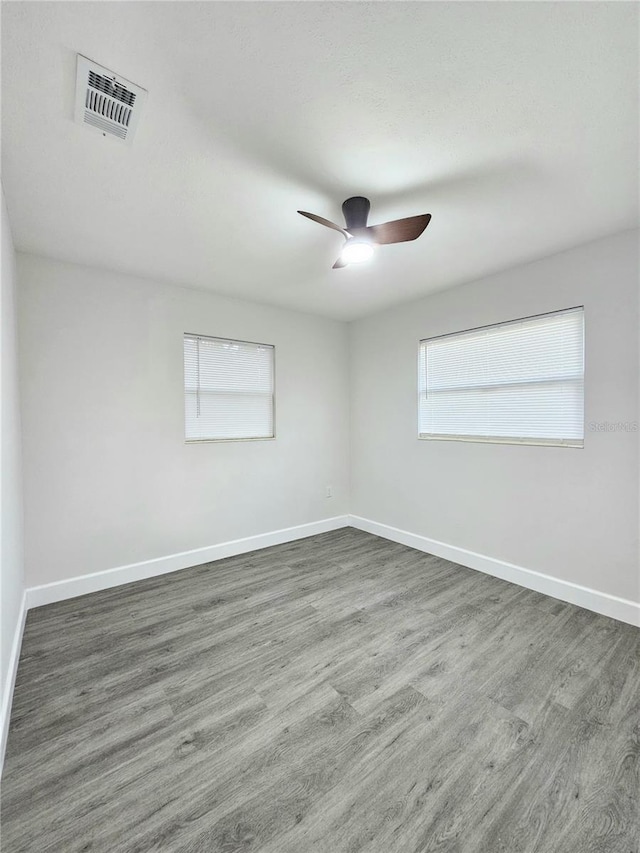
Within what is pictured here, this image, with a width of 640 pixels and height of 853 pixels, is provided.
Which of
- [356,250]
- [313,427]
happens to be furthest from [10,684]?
[313,427]

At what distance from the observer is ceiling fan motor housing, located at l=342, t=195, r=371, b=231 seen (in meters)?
1.99

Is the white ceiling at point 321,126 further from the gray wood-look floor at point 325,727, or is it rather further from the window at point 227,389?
the gray wood-look floor at point 325,727

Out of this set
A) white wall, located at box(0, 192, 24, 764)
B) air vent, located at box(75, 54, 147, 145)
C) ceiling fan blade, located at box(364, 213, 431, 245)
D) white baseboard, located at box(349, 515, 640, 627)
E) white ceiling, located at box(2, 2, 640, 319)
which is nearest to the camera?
white ceiling, located at box(2, 2, 640, 319)

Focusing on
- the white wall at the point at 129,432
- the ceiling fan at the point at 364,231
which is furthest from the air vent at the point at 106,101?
the white wall at the point at 129,432

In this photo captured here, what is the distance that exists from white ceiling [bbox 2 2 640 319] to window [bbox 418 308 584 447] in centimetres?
70

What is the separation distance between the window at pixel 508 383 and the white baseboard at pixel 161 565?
72.4 inches

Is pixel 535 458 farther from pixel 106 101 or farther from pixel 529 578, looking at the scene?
pixel 106 101

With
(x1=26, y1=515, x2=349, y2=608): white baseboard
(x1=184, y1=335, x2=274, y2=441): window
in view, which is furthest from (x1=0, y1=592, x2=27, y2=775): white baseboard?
(x1=184, y1=335, x2=274, y2=441): window

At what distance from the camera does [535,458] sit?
2.90 m

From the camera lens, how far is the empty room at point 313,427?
124 cm

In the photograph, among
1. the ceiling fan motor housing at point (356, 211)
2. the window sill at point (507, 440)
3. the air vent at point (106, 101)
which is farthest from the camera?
the window sill at point (507, 440)

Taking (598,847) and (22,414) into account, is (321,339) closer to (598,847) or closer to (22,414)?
(22,414)

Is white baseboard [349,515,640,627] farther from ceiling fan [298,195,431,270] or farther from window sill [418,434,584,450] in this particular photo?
ceiling fan [298,195,431,270]

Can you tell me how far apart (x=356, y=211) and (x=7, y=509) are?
248cm
